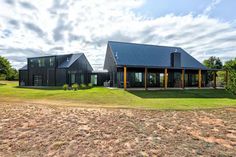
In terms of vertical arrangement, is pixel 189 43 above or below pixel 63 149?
above

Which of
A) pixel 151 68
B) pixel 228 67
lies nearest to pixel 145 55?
pixel 151 68

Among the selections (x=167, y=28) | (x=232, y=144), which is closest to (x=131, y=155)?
(x=232, y=144)

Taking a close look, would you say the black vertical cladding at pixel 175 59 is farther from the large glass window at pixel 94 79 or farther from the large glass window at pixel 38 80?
the large glass window at pixel 38 80

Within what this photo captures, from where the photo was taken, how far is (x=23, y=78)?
3225 centimetres

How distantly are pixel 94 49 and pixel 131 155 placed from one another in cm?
3733

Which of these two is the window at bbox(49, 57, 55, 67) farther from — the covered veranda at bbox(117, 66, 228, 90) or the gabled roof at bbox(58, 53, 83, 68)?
the covered veranda at bbox(117, 66, 228, 90)

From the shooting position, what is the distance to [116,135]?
17.3 ft

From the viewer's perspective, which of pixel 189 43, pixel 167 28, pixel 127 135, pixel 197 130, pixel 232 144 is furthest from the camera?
pixel 189 43

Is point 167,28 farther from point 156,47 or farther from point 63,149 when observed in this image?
point 63,149

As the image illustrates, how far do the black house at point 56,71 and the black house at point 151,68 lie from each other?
21.4 feet

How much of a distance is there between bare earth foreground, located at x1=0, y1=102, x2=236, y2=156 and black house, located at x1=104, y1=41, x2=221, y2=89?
15.4 m

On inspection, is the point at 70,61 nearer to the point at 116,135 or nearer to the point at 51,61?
the point at 51,61

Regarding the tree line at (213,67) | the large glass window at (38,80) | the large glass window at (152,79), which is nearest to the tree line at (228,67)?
the tree line at (213,67)

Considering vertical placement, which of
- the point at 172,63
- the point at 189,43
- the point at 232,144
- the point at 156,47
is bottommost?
the point at 232,144
